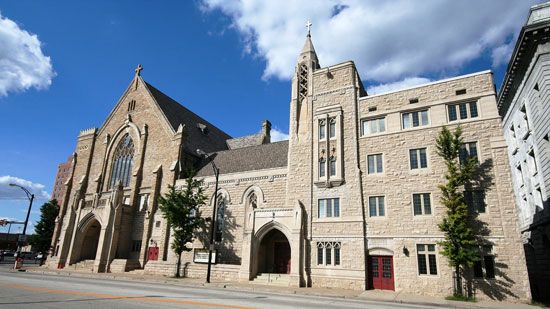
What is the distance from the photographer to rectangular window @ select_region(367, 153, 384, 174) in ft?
74.4

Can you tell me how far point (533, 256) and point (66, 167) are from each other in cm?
14236

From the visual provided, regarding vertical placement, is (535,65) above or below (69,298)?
above

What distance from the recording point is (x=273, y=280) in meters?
22.3

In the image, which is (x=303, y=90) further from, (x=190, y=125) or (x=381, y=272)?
(x=190, y=125)

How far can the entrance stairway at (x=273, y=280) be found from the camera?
22000 mm

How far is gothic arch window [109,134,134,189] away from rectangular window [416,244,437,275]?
31917 millimetres

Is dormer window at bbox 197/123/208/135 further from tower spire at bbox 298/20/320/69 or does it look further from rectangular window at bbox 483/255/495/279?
rectangular window at bbox 483/255/495/279

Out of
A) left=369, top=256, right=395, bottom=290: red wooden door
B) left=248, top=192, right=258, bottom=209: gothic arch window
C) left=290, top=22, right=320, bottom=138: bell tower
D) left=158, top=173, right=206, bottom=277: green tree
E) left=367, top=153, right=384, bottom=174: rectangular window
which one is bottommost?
left=369, top=256, right=395, bottom=290: red wooden door

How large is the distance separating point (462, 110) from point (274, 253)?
17220 millimetres

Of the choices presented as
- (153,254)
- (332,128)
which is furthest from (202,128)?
(332,128)

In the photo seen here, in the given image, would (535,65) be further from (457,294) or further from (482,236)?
(457,294)

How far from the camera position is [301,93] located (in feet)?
92.2

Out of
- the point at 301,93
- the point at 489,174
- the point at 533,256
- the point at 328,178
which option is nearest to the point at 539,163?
the point at 489,174

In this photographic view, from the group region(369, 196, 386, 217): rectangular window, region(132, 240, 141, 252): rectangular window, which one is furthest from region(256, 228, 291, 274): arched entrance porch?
region(132, 240, 141, 252): rectangular window
